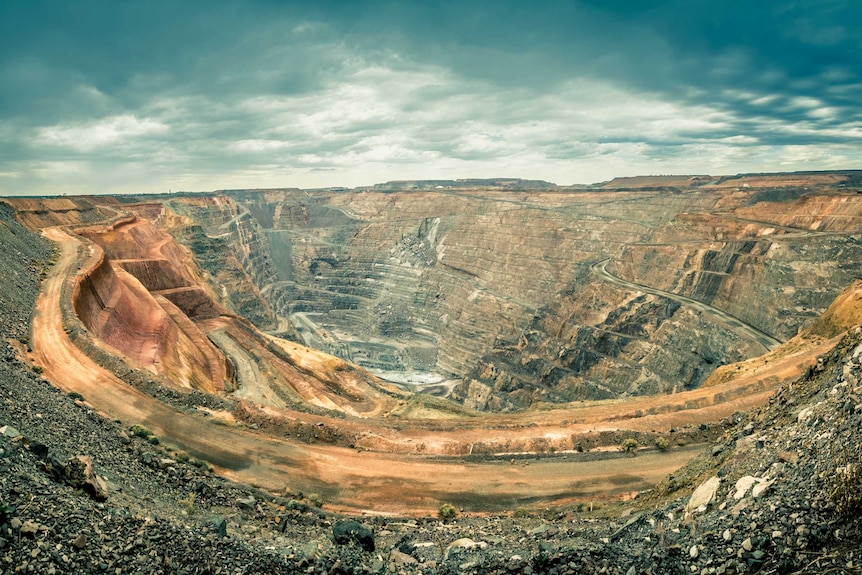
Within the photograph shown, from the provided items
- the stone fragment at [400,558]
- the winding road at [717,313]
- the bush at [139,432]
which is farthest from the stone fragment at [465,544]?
the winding road at [717,313]

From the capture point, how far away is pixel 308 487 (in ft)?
70.3

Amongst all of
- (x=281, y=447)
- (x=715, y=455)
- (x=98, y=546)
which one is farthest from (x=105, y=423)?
(x=715, y=455)

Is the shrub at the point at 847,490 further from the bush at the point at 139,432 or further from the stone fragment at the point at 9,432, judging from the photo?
the bush at the point at 139,432

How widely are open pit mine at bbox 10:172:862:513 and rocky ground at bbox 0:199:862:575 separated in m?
3.91

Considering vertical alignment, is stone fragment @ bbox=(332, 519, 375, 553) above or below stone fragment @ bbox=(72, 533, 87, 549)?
below

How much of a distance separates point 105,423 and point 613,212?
105 metres

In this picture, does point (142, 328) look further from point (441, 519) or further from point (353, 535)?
point (353, 535)

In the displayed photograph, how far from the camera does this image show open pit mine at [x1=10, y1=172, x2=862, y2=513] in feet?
80.2

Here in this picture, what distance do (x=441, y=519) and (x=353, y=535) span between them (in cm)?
505

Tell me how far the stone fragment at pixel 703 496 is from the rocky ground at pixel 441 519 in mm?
42

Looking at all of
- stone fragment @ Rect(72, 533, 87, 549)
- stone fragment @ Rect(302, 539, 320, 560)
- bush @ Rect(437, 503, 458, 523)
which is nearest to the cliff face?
bush @ Rect(437, 503, 458, 523)

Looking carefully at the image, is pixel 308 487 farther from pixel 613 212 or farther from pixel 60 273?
pixel 613 212

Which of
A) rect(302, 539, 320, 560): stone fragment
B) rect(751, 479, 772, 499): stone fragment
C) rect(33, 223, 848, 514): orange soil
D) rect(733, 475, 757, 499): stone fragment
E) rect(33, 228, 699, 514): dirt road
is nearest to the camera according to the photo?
rect(751, 479, 772, 499): stone fragment

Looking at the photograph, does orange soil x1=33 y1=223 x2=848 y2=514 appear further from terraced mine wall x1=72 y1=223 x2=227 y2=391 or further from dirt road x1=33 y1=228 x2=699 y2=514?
terraced mine wall x1=72 y1=223 x2=227 y2=391
